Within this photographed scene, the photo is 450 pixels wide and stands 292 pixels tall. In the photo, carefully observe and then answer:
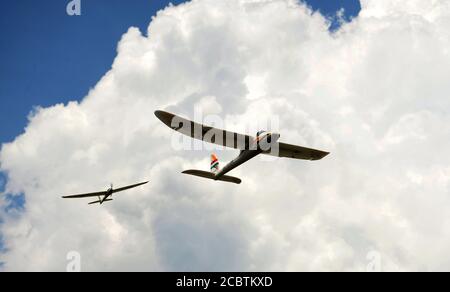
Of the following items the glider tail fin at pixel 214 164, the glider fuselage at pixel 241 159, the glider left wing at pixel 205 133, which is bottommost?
the glider fuselage at pixel 241 159

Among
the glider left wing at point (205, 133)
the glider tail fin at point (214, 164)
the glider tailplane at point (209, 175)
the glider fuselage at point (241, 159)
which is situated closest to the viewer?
the glider left wing at point (205, 133)

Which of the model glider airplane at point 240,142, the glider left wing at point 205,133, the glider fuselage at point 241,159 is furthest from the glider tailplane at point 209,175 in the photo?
the glider left wing at point 205,133

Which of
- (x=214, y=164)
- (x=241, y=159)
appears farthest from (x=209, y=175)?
(x=241, y=159)

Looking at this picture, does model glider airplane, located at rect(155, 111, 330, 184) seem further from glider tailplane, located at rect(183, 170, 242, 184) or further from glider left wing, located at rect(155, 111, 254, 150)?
glider tailplane, located at rect(183, 170, 242, 184)

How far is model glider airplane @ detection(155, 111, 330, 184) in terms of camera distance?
29328mm

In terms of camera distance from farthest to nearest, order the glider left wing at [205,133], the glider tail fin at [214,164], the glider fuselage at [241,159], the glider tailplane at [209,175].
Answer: the glider tail fin at [214,164] → the glider tailplane at [209,175] → the glider fuselage at [241,159] → the glider left wing at [205,133]

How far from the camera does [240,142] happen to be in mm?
32188

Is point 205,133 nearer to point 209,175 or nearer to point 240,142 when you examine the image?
point 240,142

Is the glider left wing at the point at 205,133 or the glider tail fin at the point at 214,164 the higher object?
the glider tail fin at the point at 214,164

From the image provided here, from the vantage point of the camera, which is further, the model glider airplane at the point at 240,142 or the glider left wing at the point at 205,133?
the model glider airplane at the point at 240,142

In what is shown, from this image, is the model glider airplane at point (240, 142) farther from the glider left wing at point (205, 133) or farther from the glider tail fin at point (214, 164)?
the glider tail fin at point (214, 164)

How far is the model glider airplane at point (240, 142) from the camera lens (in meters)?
29.3
